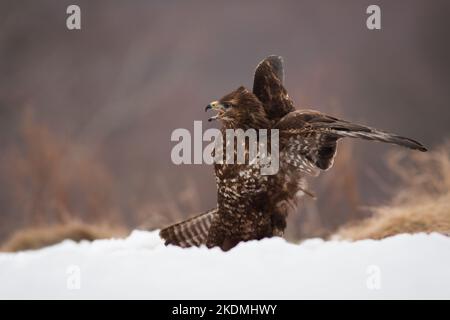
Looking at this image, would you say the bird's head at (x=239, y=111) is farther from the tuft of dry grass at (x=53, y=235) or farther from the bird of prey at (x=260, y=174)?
the tuft of dry grass at (x=53, y=235)

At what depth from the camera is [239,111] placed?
2766 mm

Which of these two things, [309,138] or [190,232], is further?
[190,232]

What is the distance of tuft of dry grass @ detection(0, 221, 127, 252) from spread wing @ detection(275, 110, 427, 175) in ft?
6.65

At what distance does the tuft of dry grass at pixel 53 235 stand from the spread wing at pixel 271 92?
1.90 m

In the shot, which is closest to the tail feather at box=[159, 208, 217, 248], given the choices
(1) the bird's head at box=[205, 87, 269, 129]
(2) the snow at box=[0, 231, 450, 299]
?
(2) the snow at box=[0, 231, 450, 299]

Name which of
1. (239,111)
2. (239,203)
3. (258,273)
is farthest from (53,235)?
(258,273)

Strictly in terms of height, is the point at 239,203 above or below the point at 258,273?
above

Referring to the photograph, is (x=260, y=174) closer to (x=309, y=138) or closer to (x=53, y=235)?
(x=309, y=138)

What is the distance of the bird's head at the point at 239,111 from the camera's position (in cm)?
277

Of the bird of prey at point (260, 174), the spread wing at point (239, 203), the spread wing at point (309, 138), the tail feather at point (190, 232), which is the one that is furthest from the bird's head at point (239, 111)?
the tail feather at point (190, 232)

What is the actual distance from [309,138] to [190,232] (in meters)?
0.87

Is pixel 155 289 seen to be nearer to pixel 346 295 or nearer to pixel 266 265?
pixel 266 265
